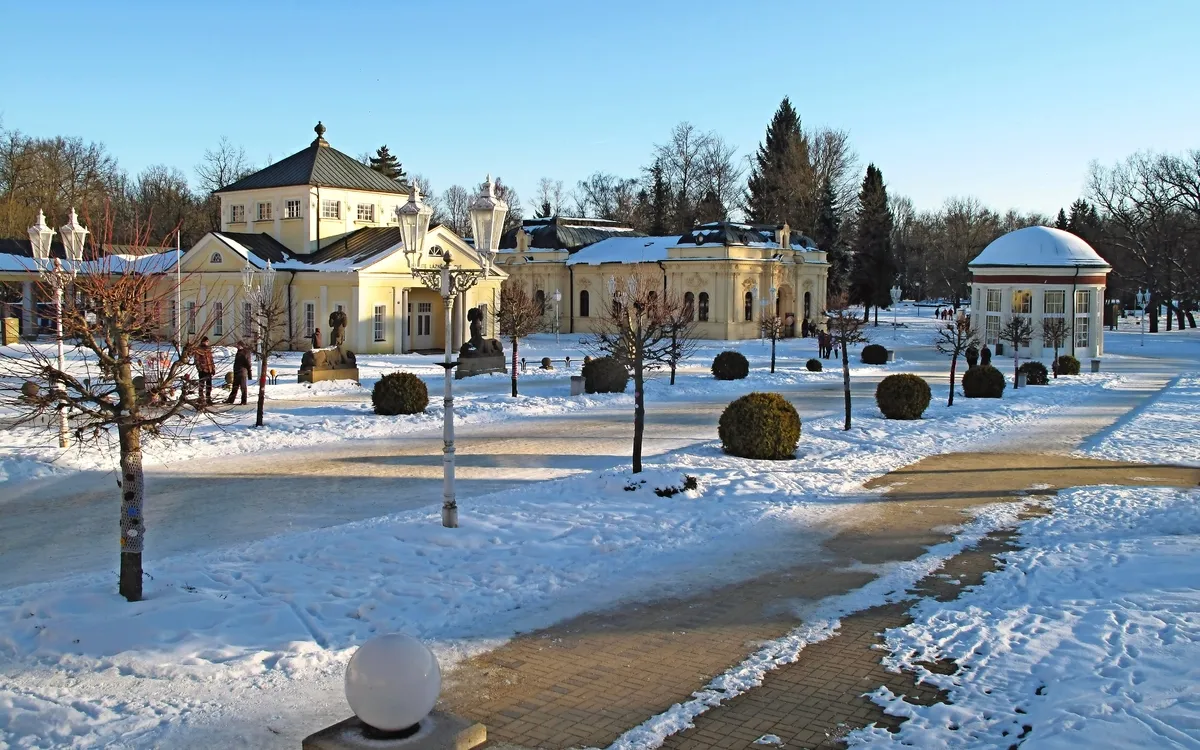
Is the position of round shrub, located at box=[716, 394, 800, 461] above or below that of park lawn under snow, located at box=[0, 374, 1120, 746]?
above

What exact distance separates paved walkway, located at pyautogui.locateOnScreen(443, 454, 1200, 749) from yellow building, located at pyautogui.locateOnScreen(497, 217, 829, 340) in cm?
4414

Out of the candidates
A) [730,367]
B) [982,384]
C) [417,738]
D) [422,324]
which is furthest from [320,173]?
[417,738]

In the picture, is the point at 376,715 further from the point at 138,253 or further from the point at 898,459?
the point at 898,459

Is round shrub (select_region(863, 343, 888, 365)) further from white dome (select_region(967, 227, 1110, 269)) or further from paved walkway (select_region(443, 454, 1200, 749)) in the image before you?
paved walkway (select_region(443, 454, 1200, 749))

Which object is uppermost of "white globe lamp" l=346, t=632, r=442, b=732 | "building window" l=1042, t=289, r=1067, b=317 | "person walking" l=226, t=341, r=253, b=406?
"building window" l=1042, t=289, r=1067, b=317

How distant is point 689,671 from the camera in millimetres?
8414

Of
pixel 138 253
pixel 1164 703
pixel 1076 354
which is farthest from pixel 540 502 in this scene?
pixel 1076 354

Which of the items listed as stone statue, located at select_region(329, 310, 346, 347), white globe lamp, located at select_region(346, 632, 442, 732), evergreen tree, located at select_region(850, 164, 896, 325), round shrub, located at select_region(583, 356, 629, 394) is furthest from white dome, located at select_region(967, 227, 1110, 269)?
white globe lamp, located at select_region(346, 632, 442, 732)

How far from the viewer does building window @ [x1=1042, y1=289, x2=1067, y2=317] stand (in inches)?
1845

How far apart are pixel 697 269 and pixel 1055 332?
21.0 metres

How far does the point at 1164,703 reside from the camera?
718cm

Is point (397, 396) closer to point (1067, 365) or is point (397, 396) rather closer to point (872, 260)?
point (1067, 365)

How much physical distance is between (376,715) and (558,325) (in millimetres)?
54287

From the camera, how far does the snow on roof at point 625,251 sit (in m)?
60.1
